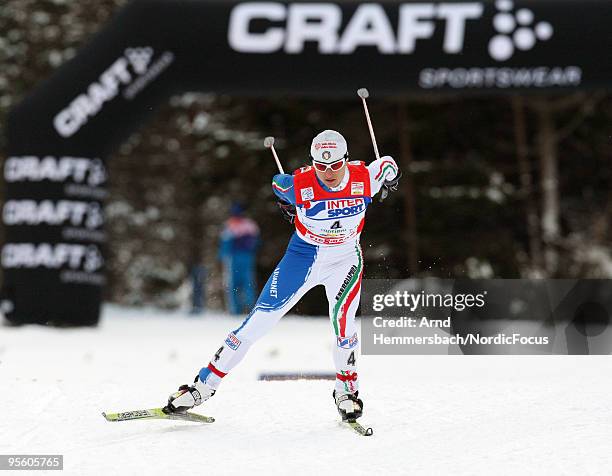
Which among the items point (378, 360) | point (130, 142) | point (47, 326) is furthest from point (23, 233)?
point (130, 142)

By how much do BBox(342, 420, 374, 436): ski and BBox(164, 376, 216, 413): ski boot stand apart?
817mm

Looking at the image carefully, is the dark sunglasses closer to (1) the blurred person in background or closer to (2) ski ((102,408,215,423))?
(2) ski ((102,408,215,423))

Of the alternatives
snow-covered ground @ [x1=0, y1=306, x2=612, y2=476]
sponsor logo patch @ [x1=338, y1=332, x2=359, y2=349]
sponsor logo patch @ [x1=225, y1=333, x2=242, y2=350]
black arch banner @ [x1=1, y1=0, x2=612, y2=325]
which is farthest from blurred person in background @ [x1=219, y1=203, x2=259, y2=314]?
sponsor logo patch @ [x1=225, y1=333, x2=242, y2=350]

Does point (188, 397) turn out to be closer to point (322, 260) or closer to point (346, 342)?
point (346, 342)

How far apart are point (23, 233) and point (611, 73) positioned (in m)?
6.85

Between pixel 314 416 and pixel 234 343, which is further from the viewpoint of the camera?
pixel 314 416

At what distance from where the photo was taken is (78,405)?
19.6 feet

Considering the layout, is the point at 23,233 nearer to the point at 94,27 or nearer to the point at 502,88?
the point at 502,88

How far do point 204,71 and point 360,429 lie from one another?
6314 mm

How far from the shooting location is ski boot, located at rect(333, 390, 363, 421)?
212 inches

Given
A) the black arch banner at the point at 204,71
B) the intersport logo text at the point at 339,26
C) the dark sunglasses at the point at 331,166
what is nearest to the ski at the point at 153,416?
the dark sunglasses at the point at 331,166

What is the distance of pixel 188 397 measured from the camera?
17.6 feet

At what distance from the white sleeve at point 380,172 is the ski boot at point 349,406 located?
1.22 metres

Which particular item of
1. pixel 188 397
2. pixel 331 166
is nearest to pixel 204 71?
pixel 331 166
